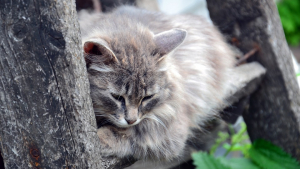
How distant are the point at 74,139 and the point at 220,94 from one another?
5.31ft

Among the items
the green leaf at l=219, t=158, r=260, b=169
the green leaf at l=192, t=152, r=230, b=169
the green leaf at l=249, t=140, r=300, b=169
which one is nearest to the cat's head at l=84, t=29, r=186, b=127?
the green leaf at l=192, t=152, r=230, b=169

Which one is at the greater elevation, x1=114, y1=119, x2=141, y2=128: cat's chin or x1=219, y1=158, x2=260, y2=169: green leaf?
x1=114, y1=119, x2=141, y2=128: cat's chin

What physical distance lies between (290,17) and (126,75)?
6403mm

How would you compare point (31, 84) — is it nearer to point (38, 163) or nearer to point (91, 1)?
point (38, 163)

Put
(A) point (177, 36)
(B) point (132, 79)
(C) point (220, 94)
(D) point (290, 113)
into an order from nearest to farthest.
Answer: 1. (B) point (132, 79)
2. (A) point (177, 36)
3. (C) point (220, 94)
4. (D) point (290, 113)

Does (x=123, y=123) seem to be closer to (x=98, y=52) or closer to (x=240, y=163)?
(x=98, y=52)

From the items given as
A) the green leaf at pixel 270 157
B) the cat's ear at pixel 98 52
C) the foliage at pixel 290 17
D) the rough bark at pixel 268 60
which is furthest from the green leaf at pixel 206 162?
the foliage at pixel 290 17

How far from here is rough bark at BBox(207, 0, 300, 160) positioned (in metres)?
3.00

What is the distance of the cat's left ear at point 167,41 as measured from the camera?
6.48 ft

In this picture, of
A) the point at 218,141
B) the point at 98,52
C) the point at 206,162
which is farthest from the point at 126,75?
the point at 218,141

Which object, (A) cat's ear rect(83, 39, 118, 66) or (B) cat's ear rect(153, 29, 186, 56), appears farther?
(B) cat's ear rect(153, 29, 186, 56)

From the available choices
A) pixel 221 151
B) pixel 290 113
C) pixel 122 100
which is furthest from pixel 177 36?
pixel 221 151

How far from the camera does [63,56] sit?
1356 millimetres

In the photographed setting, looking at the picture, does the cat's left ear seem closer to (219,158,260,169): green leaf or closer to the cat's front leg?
the cat's front leg
